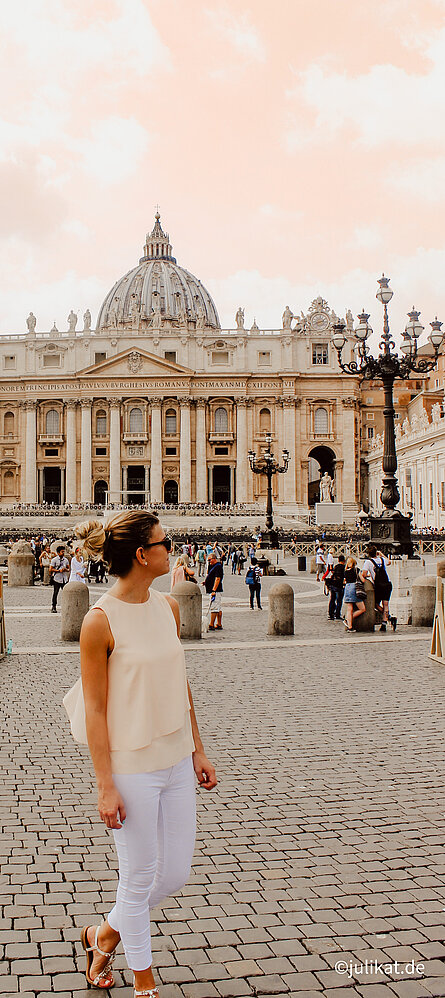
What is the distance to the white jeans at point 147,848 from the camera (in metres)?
3.14

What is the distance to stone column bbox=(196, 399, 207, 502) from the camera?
76312 mm

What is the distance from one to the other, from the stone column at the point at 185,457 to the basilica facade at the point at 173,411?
99 mm

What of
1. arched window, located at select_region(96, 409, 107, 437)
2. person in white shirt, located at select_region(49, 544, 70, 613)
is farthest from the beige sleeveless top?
arched window, located at select_region(96, 409, 107, 437)

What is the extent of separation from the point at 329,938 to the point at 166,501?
243 ft

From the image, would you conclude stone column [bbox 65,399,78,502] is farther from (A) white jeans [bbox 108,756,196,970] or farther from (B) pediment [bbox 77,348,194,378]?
(A) white jeans [bbox 108,756,196,970]

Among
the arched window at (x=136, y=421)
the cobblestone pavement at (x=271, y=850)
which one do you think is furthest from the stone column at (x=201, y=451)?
the cobblestone pavement at (x=271, y=850)

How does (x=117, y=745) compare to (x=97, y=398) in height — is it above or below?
below

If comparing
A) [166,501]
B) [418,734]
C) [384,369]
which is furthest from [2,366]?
[418,734]

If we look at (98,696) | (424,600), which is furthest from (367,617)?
(98,696)

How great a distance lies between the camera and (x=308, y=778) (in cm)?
620

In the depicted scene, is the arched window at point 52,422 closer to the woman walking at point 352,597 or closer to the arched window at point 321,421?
the arched window at point 321,421

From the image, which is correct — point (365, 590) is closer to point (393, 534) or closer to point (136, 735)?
point (393, 534)

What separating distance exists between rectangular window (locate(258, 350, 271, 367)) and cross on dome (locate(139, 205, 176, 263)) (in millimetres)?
37823

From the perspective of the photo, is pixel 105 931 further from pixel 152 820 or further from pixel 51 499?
pixel 51 499
